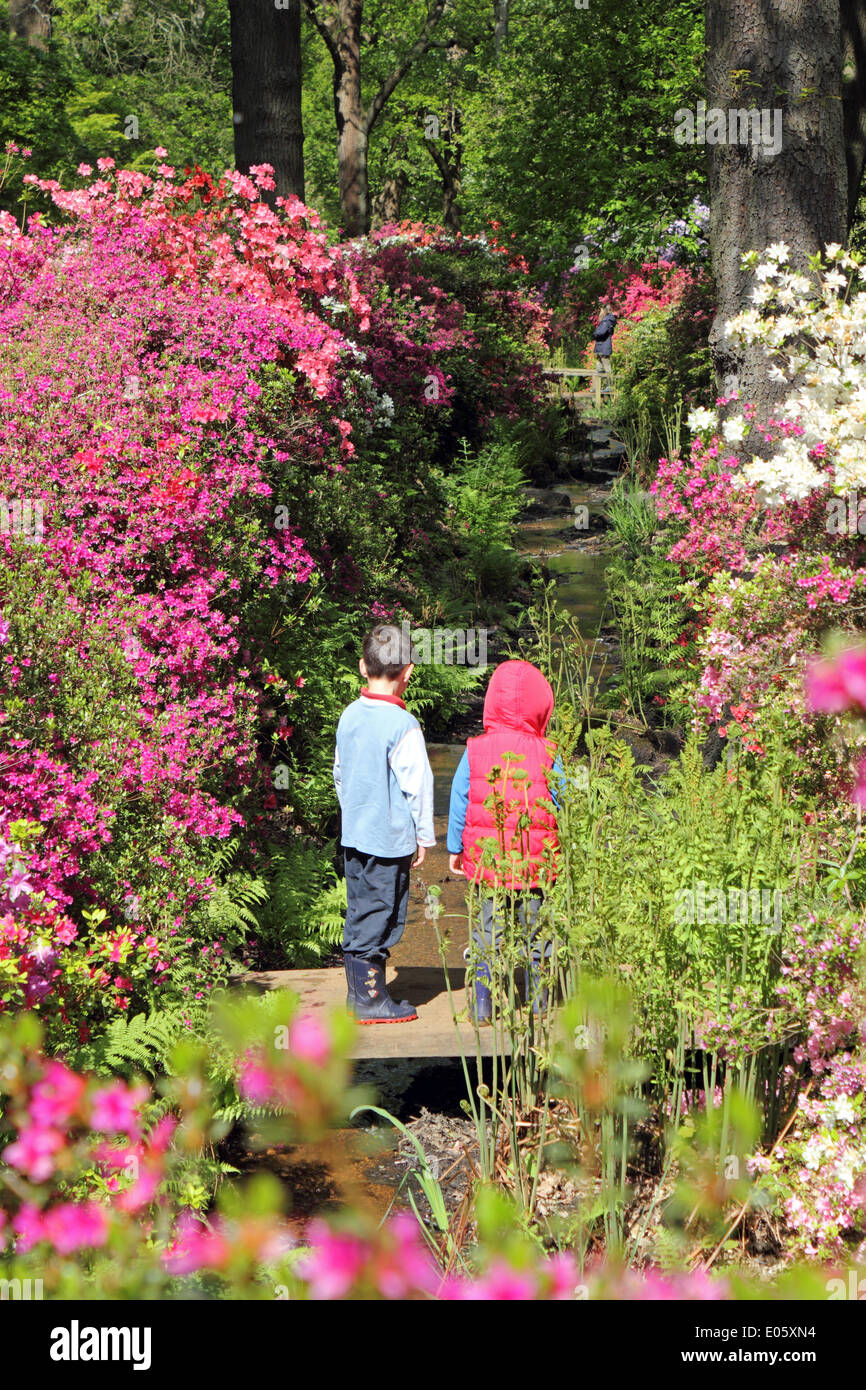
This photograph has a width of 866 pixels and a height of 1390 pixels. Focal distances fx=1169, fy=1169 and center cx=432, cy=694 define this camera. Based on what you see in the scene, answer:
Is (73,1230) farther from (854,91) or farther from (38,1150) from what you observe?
(854,91)

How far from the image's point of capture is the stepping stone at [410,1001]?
4.04 m

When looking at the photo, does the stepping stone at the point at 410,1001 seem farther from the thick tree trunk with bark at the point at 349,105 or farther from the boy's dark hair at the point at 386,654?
the thick tree trunk with bark at the point at 349,105

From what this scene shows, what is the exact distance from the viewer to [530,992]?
11.5ft

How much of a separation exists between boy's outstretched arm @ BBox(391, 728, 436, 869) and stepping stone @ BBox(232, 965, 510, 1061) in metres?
0.59

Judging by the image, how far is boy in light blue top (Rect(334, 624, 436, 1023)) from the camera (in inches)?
172

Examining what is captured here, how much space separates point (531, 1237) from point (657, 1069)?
905mm

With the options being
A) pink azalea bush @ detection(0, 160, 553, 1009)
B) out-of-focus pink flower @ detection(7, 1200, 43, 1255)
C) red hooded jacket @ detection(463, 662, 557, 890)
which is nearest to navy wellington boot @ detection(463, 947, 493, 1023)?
red hooded jacket @ detection(463, 662, 557, 890)

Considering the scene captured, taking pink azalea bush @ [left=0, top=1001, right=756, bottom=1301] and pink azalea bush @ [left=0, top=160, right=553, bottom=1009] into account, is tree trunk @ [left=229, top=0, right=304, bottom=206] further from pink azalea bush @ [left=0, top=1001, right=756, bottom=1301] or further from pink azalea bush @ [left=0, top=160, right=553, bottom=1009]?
pink azalea bush @ [left=0, top=1001, right=756, bottom=1301]

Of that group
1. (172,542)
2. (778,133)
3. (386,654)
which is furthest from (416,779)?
(778,133)

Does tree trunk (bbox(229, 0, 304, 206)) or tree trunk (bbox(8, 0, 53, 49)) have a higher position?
tree trunk (bbox(8, 0, 53, 49))

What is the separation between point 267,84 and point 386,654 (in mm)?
6423

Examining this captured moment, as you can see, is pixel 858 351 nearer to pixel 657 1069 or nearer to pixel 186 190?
pixel 657 1069

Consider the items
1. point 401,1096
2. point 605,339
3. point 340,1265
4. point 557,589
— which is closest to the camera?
point 340,1265

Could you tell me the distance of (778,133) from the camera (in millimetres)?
5898
